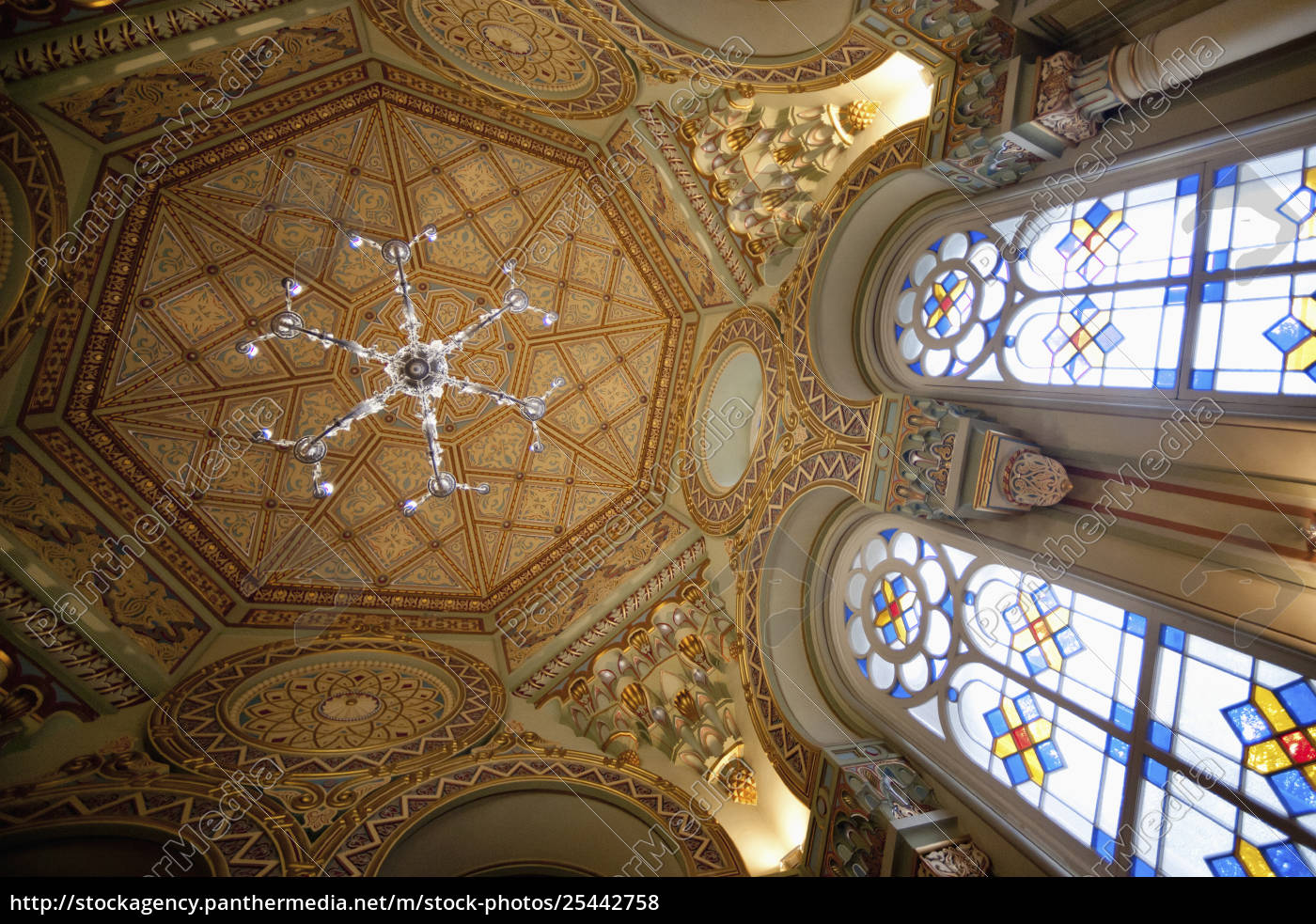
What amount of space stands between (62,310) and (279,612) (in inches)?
179

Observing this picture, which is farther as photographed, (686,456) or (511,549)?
(511,549)

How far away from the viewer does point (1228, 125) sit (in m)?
4.05

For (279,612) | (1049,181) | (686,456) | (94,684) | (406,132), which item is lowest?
(94,684)

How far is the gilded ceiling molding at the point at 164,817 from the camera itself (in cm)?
563

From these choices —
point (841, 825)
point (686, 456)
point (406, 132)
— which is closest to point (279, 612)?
point (686, 456)

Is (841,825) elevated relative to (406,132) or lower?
lower

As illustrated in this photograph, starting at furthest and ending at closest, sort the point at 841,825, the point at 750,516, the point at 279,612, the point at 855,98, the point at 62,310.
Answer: the point at 279,612, the point at 750,516, the point at 62,310, the point at 855,98, the point at 841,825

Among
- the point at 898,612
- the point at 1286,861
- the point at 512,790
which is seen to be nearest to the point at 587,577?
the point at 512,790

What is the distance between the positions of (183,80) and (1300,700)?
425 inches

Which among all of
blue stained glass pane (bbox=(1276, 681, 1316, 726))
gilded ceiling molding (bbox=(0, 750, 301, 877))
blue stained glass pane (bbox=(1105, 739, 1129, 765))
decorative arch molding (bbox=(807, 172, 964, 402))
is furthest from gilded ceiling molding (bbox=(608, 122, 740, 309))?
gilded ceiling molding (bbox=(0, 750, 301, 877))

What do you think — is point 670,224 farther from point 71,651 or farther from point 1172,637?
point 71,651

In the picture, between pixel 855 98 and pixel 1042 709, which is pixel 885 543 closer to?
pixel 1042 709

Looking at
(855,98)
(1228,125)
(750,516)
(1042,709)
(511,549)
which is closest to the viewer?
(1228,125)

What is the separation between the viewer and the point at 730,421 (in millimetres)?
9781
